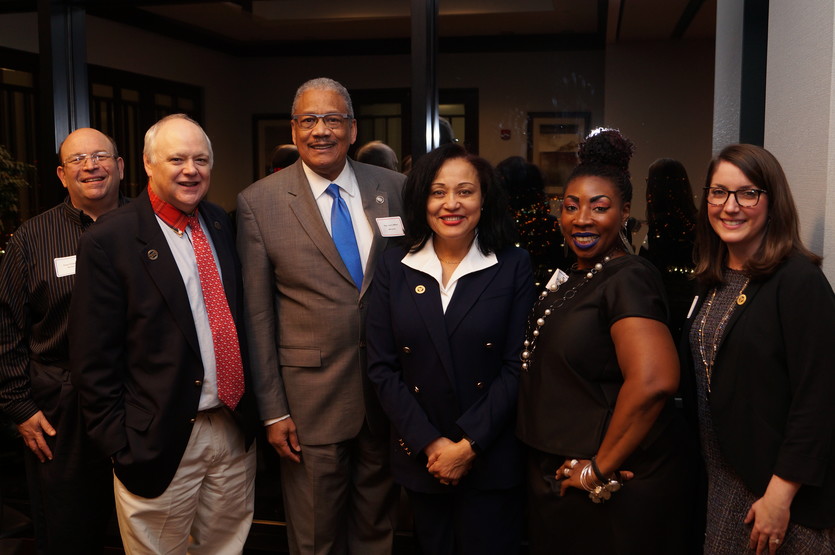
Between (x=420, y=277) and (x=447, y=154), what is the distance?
0.40 m

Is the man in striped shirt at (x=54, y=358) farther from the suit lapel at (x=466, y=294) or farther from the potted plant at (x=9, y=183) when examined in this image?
the suit lapel at (x=466, y=294)

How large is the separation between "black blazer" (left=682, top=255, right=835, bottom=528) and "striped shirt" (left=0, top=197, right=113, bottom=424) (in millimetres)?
2181

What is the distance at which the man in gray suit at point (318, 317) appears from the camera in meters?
2.45

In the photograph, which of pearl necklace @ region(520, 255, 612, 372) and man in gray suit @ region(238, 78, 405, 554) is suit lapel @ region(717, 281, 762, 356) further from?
man in gray suit @ region(238, 78, 405, 554)

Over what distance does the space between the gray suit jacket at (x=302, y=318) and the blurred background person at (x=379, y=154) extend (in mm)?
804

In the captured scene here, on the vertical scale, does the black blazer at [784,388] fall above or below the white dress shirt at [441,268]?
below

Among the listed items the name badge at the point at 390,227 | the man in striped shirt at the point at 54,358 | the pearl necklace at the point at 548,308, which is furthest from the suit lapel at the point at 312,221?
the man in striped shirt at the point at 54,358

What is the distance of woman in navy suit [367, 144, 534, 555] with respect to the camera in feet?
7.12

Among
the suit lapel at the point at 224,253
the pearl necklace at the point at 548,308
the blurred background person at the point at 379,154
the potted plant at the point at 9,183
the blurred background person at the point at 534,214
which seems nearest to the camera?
the pearl necklace at the point at 548,308

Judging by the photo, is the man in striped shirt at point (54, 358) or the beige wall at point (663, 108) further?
the beige wall at point (663, 108)

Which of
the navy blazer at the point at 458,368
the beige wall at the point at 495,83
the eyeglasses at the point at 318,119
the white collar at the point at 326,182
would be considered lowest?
the navy blazer at the point at 458,368

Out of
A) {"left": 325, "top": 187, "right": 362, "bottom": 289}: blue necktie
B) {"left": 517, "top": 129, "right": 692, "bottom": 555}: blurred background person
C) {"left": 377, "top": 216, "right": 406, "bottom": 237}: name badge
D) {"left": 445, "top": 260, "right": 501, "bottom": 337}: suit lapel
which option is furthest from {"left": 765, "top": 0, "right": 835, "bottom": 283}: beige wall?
{"left": 325, "top": 187, "right": 362, "bottom": 289}: blue necktie

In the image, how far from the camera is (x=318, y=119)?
97.8 inches

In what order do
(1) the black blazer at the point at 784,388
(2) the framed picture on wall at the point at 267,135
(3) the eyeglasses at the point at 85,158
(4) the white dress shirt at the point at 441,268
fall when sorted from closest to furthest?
(1) the black blazer at the point at 784,388 < (4) the white dress shirt at the point at 441,268 < (3) the eyeglasses at the point at 85,158 < (2) the framed picture on wall at the point at 267,135
